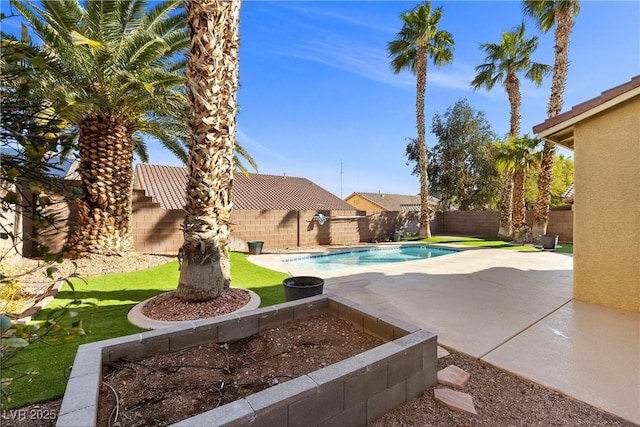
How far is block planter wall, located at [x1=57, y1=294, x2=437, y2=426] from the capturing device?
2.26m

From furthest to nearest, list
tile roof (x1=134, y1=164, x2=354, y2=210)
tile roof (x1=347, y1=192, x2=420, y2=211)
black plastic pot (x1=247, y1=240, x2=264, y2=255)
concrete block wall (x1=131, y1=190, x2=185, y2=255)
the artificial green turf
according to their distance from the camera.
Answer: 1. tile roof (x1=347, y1=192, x2=420, y2=211)
2. tile roof (x1=134, y1=164, x2=354, y2=210)
3. black plastic pot (x1=247, y1=240, x2=264, y2=255)
4. concrete block wall (x1=131, y1=190, x2=185, y2=255)
5. the artificial green turf

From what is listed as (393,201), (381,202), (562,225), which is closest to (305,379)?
(562,225)

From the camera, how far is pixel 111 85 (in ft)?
29.4

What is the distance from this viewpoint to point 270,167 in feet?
93.6

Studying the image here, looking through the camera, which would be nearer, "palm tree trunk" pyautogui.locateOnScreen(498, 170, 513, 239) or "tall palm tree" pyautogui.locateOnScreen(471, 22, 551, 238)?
"tall palm tree" pyautogui.locateOnScreen(471, 22, 551, 238)

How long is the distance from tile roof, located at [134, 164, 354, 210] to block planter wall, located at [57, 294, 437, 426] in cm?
1395

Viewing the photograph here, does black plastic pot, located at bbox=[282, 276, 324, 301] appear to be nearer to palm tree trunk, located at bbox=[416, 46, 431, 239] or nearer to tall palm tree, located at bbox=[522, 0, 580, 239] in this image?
tall palm tree, located at bbox=[522, 0, 580, 239]

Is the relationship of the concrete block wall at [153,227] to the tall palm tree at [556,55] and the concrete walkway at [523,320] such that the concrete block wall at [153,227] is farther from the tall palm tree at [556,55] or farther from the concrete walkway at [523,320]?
the tall palm tree at [556,55]

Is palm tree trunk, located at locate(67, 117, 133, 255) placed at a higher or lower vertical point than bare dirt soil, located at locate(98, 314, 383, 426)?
higher

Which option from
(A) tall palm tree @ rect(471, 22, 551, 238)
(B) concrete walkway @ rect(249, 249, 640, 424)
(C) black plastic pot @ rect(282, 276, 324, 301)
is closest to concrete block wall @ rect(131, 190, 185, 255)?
(B) concrete walkway @ rect(249, 249, 640, 424)

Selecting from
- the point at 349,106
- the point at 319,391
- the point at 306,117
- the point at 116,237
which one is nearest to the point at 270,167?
the point at 306,117

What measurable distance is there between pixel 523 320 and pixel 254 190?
2060 cm

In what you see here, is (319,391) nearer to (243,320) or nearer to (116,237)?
(243,320)

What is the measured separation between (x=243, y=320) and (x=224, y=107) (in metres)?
4.09
